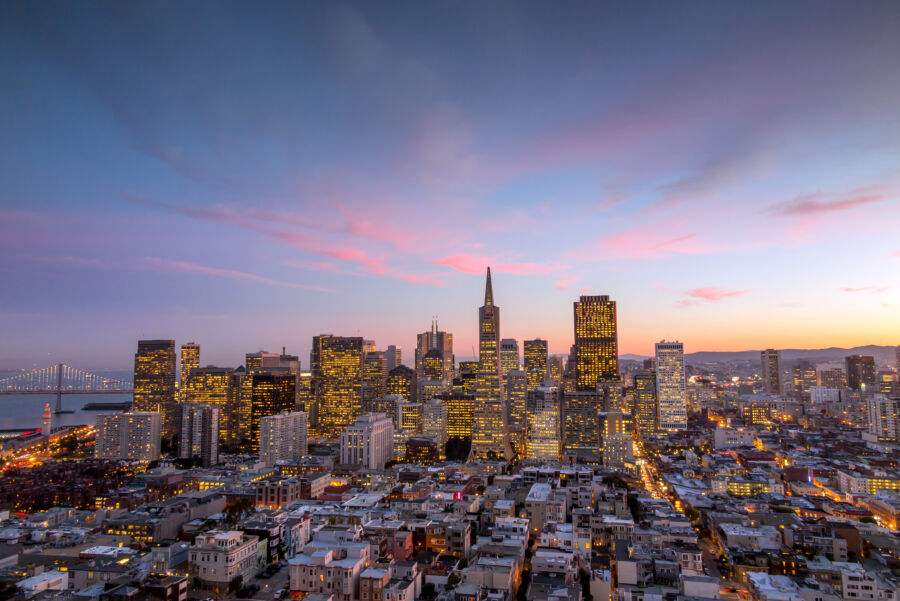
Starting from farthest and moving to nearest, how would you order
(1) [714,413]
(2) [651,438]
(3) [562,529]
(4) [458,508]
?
1. (1) [714,413]
2. (2) [651,438]
3. (4) [458,508]
4. (3) [562,529]

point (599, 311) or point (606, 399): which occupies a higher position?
point (599, 311)

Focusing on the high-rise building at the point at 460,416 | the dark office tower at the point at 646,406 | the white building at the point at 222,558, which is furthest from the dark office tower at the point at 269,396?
the white building at the point at 222,558

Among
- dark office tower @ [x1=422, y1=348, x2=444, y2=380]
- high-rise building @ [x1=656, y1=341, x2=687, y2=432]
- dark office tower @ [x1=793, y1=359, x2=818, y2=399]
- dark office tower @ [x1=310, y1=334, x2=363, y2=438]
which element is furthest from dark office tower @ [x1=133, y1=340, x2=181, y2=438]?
dark office tower @ [x1=793, y1=359, x2=818, y2=399]

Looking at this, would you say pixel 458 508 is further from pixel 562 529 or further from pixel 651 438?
pixel 651 438

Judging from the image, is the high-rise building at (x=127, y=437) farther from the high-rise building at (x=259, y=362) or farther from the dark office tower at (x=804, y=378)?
the dark office tower at (x=804, y=378)

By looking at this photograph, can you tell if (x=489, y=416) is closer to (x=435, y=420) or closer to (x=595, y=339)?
(x=435, y=420)

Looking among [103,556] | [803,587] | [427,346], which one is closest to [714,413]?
[427,346]
